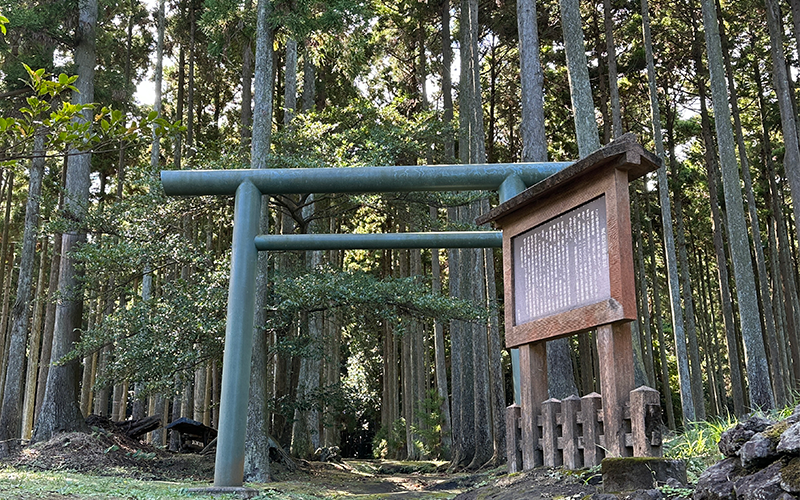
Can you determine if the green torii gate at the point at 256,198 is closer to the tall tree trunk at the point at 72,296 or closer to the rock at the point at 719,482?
the rock at the point at 719,482

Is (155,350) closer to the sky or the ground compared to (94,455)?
closer to the sky

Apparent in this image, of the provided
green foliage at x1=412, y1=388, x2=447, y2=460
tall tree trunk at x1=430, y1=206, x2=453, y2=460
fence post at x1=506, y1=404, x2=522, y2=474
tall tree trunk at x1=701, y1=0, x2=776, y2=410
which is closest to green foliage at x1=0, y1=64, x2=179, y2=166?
fence post at x1=506, y1=404, x2=522, y2=474

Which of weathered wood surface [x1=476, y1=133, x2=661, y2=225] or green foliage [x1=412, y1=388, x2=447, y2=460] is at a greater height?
weathered wood surface [x1=476, y1=133, x2=661, y2=225]

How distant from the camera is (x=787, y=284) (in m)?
17.3

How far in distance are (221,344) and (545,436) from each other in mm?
7022

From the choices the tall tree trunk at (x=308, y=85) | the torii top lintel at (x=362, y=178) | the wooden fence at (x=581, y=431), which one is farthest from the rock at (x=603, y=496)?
the tall tree trunk at (x=308, y=85)

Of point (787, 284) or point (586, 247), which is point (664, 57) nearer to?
point (787, 284)

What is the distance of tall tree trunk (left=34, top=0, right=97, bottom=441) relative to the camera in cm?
1138

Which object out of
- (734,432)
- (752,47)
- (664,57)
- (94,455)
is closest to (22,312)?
(94,455)

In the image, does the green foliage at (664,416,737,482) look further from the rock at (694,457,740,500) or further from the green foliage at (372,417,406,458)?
the green foliage at (372,417,406,458)

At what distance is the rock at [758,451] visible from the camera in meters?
2.91

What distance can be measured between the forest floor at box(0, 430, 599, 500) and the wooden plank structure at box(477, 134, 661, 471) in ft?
1.16

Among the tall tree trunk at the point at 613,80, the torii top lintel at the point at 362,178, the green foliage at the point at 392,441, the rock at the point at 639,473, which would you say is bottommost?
the green foliage at the point at 392,441

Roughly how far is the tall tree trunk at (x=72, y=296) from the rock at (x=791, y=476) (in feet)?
34.8
